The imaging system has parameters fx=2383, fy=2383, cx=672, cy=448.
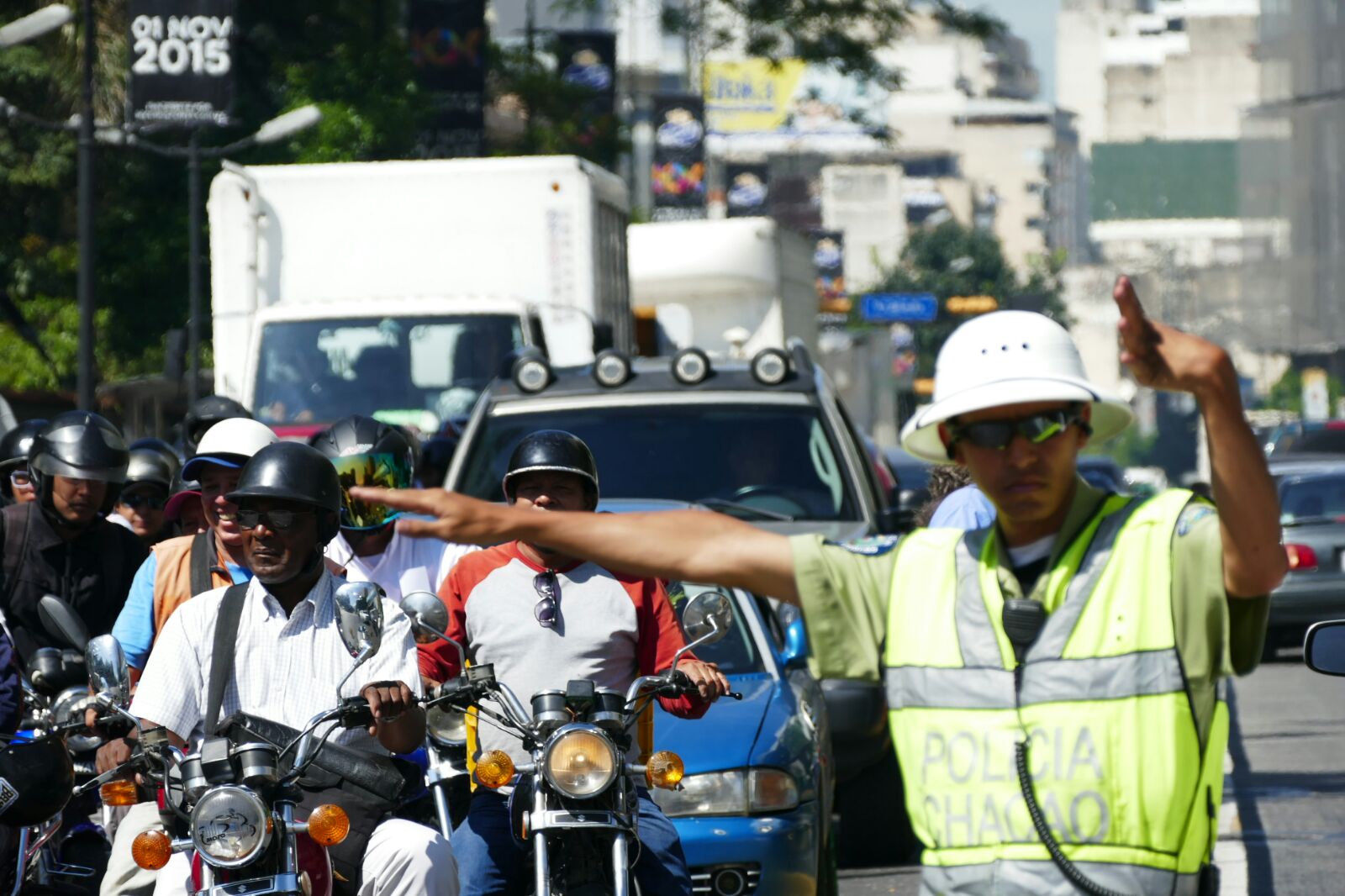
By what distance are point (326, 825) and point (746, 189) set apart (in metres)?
62.7

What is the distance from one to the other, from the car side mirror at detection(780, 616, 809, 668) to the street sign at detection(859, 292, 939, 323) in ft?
149

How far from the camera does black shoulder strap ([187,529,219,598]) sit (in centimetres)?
630

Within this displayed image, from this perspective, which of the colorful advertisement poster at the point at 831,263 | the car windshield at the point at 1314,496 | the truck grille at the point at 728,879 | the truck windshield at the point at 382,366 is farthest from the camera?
the colorful advertisement poster at the point at 831,263

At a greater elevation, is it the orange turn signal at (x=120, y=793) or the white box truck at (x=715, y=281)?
the white box truck at (x=715, y=281)

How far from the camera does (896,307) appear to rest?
54.2m

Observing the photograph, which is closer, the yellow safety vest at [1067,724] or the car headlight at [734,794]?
the yellow safety vest at [1067,724]

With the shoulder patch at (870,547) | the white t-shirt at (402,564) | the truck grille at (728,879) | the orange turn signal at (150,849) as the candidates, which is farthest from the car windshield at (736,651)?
the shoulder patch at (870,547)

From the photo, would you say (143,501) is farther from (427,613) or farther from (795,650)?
(427,613)

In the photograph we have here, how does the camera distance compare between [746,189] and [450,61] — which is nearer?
[450,61]

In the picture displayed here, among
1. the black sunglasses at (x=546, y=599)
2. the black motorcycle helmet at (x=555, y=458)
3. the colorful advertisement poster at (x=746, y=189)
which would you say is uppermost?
the colorful advertisement poster at (x=746, y=189)

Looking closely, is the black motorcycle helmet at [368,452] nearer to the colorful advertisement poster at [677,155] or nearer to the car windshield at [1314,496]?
the car windshield at [1314,496]

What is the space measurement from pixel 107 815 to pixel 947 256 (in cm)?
9598

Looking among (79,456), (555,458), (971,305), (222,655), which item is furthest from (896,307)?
(222,655)

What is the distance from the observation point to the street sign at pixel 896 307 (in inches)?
2121
